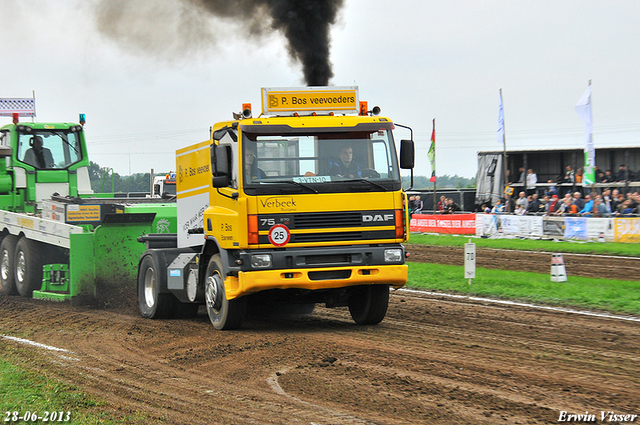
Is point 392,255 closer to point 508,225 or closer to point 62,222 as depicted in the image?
point 62,222

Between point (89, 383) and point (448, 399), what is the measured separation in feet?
11.0

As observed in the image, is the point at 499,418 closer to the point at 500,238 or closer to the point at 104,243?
the point at 104,243

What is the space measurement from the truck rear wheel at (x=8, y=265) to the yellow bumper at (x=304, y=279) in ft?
25.7

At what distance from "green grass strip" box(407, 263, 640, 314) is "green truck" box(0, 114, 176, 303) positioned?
6044 millimetres

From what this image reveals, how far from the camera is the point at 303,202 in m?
8.78

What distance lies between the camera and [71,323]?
10.7 meters

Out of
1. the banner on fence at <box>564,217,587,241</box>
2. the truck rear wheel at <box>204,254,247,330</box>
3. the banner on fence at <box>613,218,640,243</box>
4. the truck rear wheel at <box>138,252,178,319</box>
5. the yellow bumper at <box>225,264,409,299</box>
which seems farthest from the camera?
the banner on fence at <box>564,217,587,241</box>

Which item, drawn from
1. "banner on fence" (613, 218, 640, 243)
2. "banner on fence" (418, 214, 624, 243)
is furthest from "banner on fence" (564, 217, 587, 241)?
"banner on fence" (613, 218, 640, 243)

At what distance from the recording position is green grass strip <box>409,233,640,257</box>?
21203mm

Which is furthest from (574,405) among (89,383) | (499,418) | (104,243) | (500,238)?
(500,238)

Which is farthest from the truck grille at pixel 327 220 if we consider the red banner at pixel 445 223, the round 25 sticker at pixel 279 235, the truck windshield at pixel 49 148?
the red banner at pixel 445 223

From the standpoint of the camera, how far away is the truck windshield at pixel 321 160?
881 centimetres

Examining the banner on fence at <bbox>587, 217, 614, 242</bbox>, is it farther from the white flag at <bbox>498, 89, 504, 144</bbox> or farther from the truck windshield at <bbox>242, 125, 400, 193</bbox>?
the truck windshield at <bbox>242, 125, 400, 193</bbox>

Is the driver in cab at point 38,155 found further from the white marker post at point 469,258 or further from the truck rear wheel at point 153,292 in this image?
the white marker post at point 469,258
